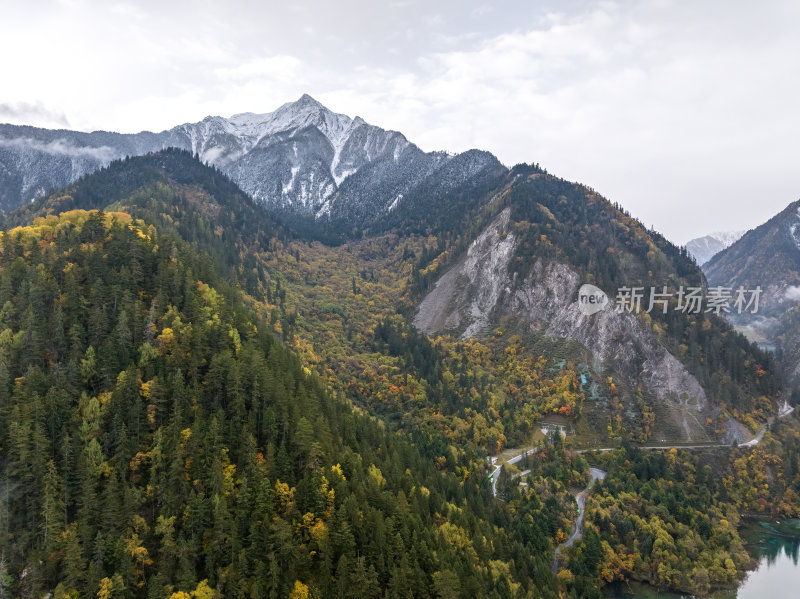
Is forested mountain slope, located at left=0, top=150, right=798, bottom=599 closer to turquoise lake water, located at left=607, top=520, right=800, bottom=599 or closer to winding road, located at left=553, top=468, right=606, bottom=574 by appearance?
winding road, located at left=553, top=468, right=606, bottom=574

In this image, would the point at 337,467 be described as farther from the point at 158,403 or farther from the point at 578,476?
the point at 578,476

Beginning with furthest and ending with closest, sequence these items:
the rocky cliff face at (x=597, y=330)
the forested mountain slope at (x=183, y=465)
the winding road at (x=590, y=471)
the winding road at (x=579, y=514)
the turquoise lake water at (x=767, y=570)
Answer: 1. the rocky cliff face at (x=597, y=330)
2. the winding road at (x=590, y=471)
3. the winding road at (x=579, y=514)
4. the turquoise lake water at (x=767, y=570)
5. the forested mountain slope at (x=183, y=465)

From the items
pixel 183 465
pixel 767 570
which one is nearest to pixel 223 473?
pixel 183 465

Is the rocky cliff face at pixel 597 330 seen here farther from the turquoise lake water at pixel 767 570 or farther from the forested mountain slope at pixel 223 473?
the turquoise lake water at pixel 767 570

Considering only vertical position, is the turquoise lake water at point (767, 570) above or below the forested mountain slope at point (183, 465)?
below

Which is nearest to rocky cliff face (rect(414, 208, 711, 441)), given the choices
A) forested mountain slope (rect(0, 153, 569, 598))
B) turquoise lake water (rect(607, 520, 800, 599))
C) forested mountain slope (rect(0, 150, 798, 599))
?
forested mountain slope (rect(0, 150, 798, 599))

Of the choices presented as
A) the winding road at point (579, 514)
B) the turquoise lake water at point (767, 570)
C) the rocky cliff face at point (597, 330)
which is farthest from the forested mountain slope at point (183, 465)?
the rocky cliff face at point (597, 330)

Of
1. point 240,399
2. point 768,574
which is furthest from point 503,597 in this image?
point 768,574

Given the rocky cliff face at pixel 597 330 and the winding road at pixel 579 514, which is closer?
the winding road at pixel 579 514
